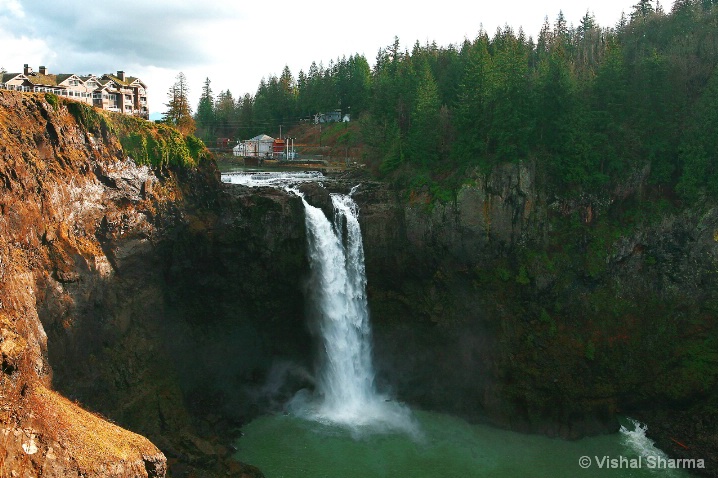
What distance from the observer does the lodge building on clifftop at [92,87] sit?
106 feet

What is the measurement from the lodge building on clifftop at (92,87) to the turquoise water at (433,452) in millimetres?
21149

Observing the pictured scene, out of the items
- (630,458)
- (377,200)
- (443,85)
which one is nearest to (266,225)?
(377,200)

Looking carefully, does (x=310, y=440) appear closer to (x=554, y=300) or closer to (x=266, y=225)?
(x=266, y=225)

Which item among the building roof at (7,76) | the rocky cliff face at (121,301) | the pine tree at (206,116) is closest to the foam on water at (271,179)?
the rocky cliff face at (121,301)

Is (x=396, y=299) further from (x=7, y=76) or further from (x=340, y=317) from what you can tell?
(x=7, y=76)

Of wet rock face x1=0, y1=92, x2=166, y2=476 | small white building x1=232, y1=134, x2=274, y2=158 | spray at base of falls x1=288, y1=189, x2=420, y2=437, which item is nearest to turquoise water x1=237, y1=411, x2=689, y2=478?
spray at base of falls x1=288, y1=189, x2=420, y2=437

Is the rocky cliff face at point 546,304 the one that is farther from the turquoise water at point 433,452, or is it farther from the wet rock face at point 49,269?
the wet rock face at point 49,269

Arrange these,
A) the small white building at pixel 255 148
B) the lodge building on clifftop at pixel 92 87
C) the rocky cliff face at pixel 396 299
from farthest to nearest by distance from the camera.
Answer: the small white building at pixel 255 148
the lodge building on clifftop at pixel 92 87
the rocky cliff face at pixel 396 299

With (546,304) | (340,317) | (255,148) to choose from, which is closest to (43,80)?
(255,148)

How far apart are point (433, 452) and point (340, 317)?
8.64 metres

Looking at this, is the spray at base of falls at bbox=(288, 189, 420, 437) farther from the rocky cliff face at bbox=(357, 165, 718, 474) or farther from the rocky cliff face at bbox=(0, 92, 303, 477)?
the rocky cliff face at bbox=(0, 92, 303, 477)

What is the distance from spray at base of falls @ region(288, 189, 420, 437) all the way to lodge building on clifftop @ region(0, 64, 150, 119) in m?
14.7

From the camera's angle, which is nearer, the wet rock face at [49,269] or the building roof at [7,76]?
the wet rock face at [49,269]

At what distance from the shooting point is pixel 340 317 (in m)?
30.3
